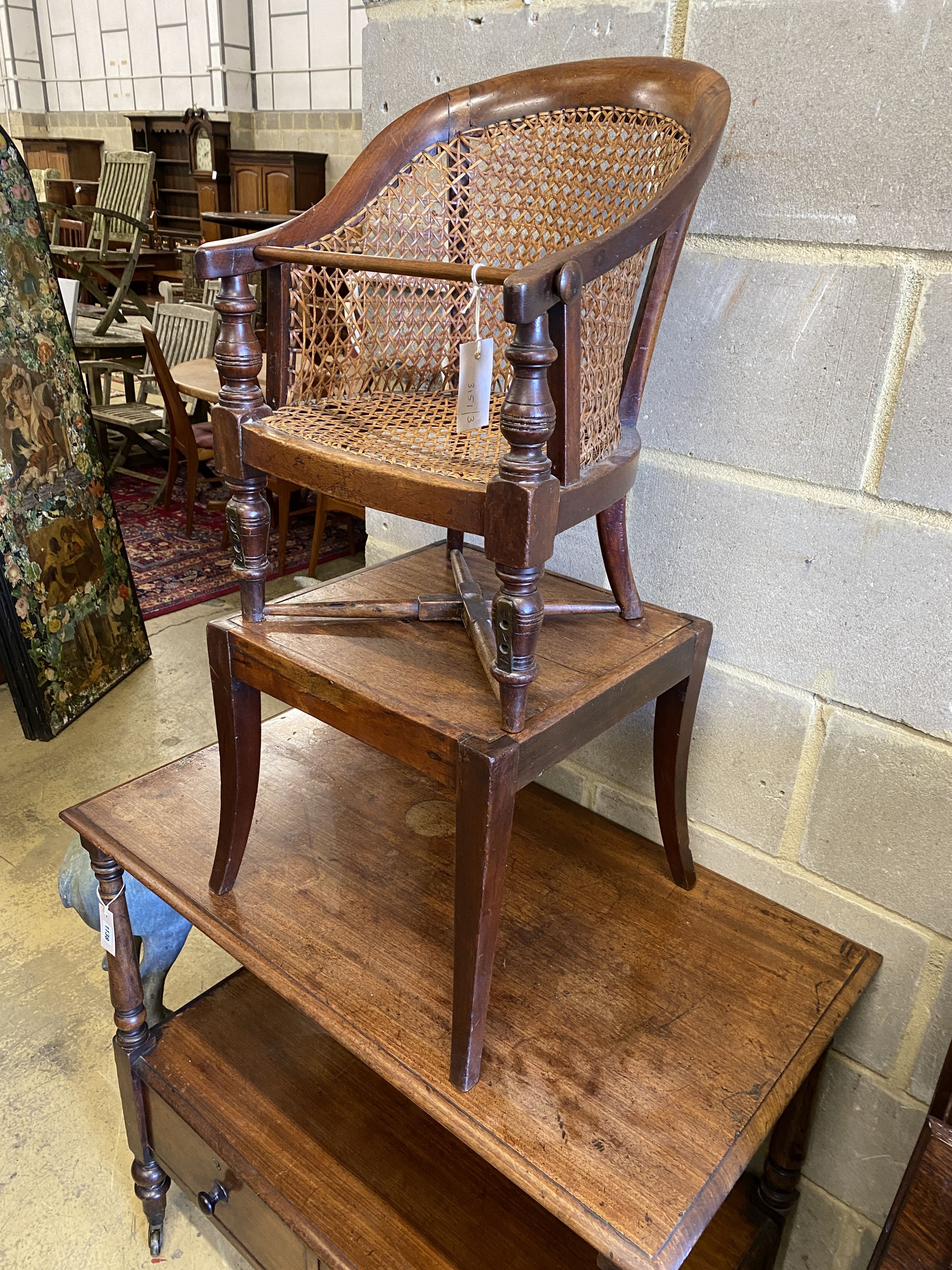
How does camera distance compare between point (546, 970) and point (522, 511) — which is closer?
point (522, 511)

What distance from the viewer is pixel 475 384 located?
0.86m

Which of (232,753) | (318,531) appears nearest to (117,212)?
(318,531)

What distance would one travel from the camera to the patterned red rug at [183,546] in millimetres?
3654

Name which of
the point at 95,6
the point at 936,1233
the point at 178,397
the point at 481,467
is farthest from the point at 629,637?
the point at 95,6

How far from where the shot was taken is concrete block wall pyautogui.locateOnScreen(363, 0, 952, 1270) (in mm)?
916

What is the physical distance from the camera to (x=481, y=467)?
88 cm

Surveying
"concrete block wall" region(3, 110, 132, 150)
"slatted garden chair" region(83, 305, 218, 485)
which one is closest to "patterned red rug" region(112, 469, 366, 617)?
"slatted garden chair" region(83, 305, 218, 485)

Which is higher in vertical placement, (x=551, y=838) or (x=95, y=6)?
(x=95, y=6)

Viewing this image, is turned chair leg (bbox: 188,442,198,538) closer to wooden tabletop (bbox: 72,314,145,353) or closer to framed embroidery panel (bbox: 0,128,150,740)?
wooden tabletop (bbox: 72,314,145,353)

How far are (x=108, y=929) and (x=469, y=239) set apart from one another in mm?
1051

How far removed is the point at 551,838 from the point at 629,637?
374 mm

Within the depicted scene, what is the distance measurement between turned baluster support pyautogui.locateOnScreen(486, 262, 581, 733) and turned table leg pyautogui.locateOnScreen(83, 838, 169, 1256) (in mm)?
710

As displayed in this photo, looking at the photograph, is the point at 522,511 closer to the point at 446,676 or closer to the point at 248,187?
the point at 446,676

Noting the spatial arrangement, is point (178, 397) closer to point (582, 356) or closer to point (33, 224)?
point (33, 224)
